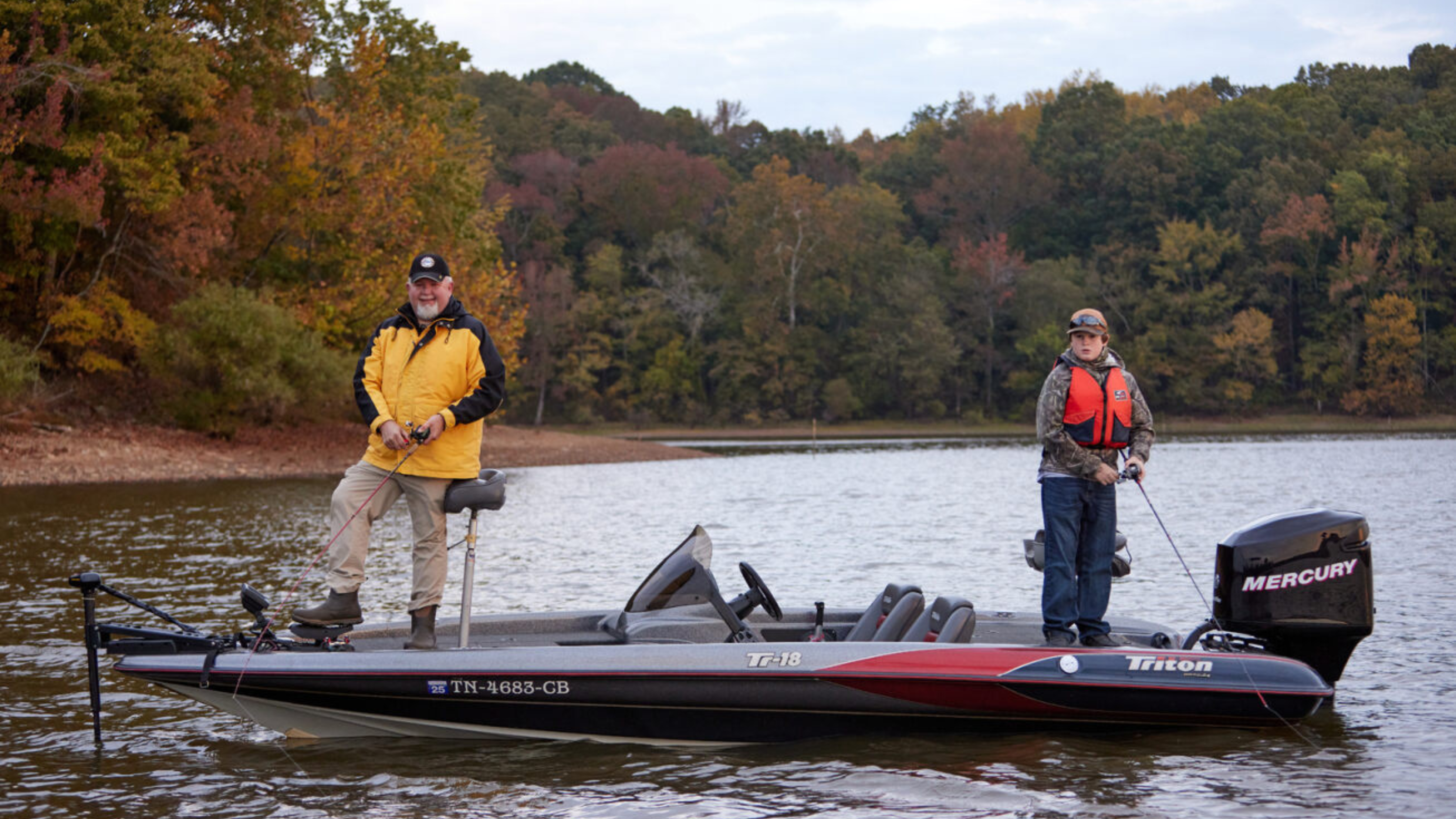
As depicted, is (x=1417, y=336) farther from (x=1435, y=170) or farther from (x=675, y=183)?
(x=675, y=183)

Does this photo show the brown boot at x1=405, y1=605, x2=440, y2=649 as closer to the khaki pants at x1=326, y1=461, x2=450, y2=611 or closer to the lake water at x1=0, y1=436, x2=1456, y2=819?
the khaki pants at x1=326, y1=461, x2=450, y2=611

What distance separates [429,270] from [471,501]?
4.22 feet

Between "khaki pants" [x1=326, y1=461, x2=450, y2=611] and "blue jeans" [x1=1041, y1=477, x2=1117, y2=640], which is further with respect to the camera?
"blue jeans" [x1=1041, y1=477, x2=1117, y2=640]

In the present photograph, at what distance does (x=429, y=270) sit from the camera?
729cm

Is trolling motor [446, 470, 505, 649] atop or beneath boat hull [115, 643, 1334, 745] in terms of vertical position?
atop

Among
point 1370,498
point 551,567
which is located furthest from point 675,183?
point 551,567

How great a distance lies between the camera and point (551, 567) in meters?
15.0

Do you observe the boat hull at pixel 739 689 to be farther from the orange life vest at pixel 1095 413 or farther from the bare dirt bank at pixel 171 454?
the bare dirt bank at pixel 171 454

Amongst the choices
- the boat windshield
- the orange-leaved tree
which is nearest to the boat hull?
the boat windshield

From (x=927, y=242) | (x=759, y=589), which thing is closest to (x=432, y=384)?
(x=759, y=589)

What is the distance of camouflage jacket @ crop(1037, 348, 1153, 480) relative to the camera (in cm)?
752

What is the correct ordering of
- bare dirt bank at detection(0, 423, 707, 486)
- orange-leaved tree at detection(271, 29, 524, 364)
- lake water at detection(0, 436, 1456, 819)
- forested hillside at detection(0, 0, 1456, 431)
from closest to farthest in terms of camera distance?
lake water at detection(0, 436, 1456, 819) → bare dirt bank at detection(0, 423, 707, 486) → orange-leaved tree at detection(271, 29, 524, 364) → forested hillside at detection(0, 0, 1456, 431)

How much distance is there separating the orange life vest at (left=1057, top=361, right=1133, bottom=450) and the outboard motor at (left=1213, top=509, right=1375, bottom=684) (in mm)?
904

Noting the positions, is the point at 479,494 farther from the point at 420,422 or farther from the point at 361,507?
the point at 361,507
